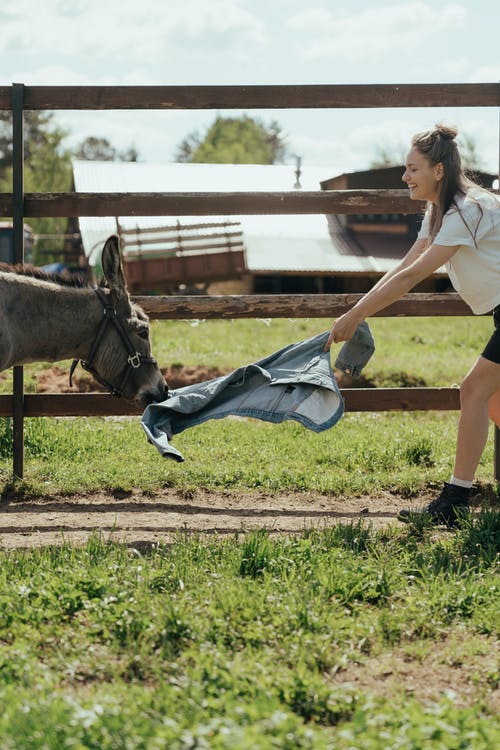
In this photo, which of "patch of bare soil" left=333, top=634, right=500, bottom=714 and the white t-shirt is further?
the white t-shirt

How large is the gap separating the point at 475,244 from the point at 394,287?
20.0 inches

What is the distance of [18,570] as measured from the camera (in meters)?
4.34

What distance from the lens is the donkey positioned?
18.5 feet

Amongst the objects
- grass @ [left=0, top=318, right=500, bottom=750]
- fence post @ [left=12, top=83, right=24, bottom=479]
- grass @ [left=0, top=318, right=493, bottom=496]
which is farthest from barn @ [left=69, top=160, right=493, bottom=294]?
grass @ [left=0, top=318, right=500, bottom=750]

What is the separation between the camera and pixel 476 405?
530 centimetres

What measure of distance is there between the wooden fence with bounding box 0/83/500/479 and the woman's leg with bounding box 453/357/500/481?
54.5 inches

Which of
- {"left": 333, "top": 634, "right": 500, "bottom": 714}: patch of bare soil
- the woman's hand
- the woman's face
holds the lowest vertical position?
{"left": 333, "top": 634, "right": 500, "bottom": 714}: patch of bare soil

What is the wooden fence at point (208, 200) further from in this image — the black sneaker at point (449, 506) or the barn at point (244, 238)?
the barn at point (244, 238)

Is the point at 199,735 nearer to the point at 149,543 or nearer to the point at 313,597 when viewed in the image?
the point at 313,597

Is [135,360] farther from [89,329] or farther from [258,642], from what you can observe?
[258,642]

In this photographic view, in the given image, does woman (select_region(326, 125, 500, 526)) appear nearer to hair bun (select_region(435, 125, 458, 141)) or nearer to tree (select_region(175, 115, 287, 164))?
hair bun (select_region(435, 125, 458, 141))

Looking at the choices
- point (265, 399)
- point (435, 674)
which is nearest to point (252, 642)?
point (435, 674)

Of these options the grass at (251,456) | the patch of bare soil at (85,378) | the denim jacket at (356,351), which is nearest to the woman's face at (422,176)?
the denim jacket at (356,351)

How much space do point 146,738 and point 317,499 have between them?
3816 mm
